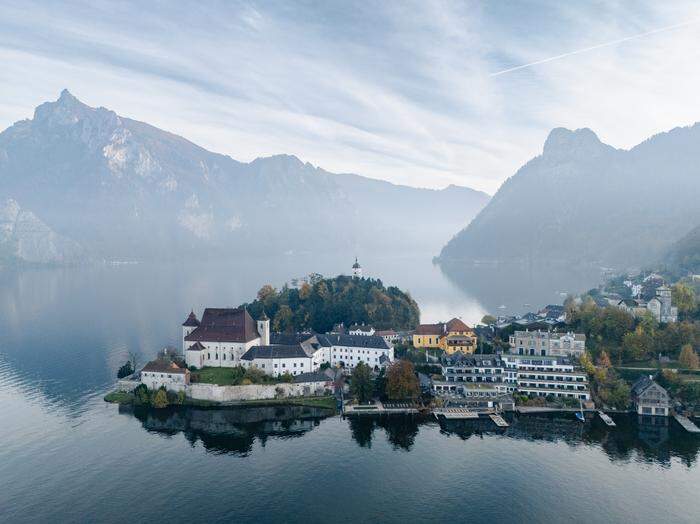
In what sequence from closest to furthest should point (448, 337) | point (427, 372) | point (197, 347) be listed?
point (427, 372), point (197, 347), point (448, 337)

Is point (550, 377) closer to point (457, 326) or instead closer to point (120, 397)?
point (457, 326)

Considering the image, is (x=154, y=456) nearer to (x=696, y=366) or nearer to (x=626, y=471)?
(x=626, y=471)

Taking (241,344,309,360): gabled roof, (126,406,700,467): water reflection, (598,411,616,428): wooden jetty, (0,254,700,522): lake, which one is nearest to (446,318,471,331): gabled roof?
(126,406,700,467): water reflection

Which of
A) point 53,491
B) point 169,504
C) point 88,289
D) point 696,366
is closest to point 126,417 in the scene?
point 53,491

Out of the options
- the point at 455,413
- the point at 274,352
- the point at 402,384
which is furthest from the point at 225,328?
the point at 455,413

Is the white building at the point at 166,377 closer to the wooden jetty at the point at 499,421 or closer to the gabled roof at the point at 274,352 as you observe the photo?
the gabled roof at the point at 274,352

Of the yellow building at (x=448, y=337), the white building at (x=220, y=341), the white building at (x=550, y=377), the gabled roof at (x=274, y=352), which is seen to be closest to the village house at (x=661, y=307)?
the white building at (x=550, y=377)

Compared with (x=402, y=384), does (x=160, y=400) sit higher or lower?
lower
